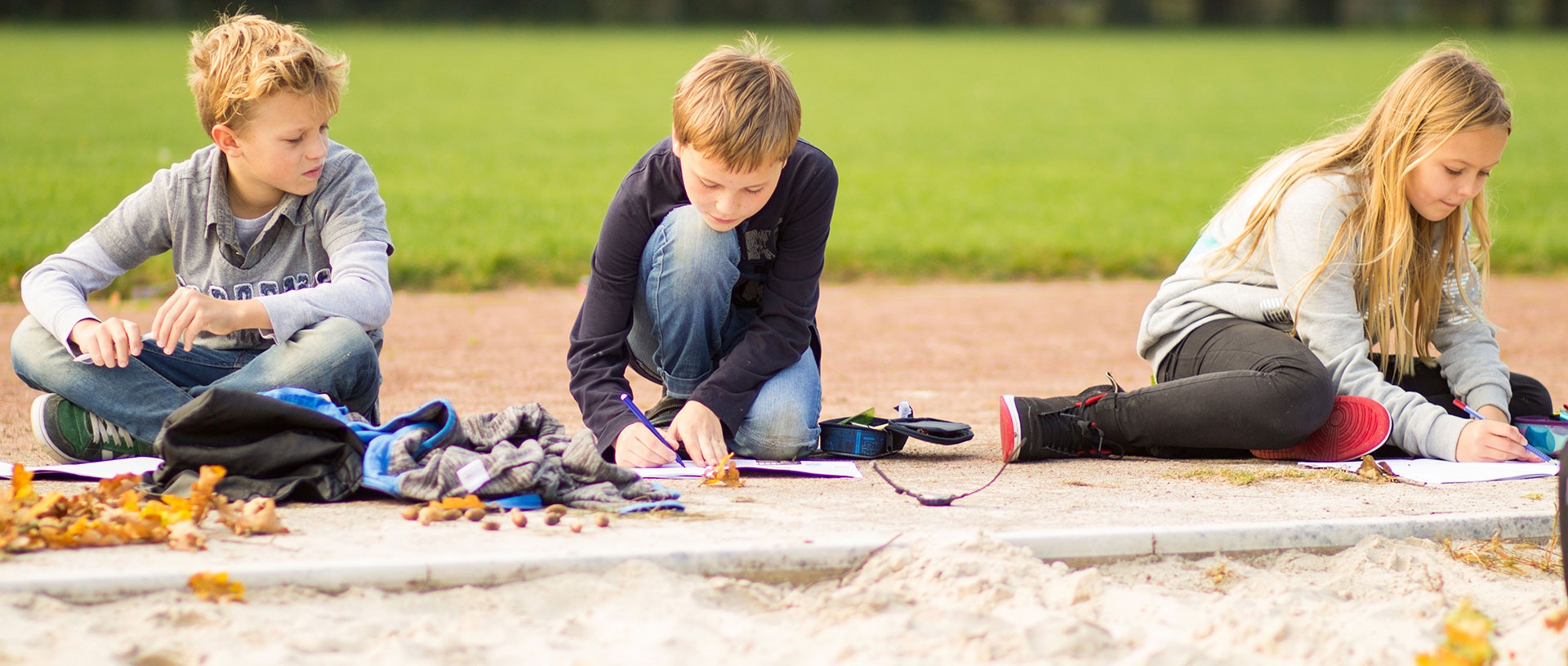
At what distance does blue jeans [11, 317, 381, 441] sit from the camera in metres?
3.28

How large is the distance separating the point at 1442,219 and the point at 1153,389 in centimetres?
96

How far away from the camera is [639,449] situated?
3.25 m

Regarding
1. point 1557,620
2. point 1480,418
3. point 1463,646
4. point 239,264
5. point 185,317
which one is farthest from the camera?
point 1480,418

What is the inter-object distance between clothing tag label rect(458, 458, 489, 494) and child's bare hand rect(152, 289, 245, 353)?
0.71m

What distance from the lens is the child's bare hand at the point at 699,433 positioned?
3.30 metres

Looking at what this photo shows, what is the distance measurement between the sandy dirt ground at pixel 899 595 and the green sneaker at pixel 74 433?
0.64 feet

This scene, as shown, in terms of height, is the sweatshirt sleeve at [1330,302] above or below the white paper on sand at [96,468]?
above

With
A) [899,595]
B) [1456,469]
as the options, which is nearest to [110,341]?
[899,595]

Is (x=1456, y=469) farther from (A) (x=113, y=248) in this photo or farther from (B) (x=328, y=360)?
(A) (x=113, y=248)

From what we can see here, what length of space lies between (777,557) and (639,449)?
32.5 inches

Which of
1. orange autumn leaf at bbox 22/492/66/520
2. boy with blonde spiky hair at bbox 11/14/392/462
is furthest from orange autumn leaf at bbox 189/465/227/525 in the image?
boy with blonde spiky hair at bbox 11/14/392/462

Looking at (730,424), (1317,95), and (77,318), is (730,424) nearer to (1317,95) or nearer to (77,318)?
(77,318)

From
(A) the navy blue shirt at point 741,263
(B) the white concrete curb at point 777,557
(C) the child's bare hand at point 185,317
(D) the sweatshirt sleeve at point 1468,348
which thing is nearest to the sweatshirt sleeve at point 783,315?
(A) the navy blue shirt at point 741,263

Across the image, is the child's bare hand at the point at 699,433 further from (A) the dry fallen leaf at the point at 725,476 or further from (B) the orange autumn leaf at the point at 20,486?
(B) the orange autumn leaf at the point at 20,486
